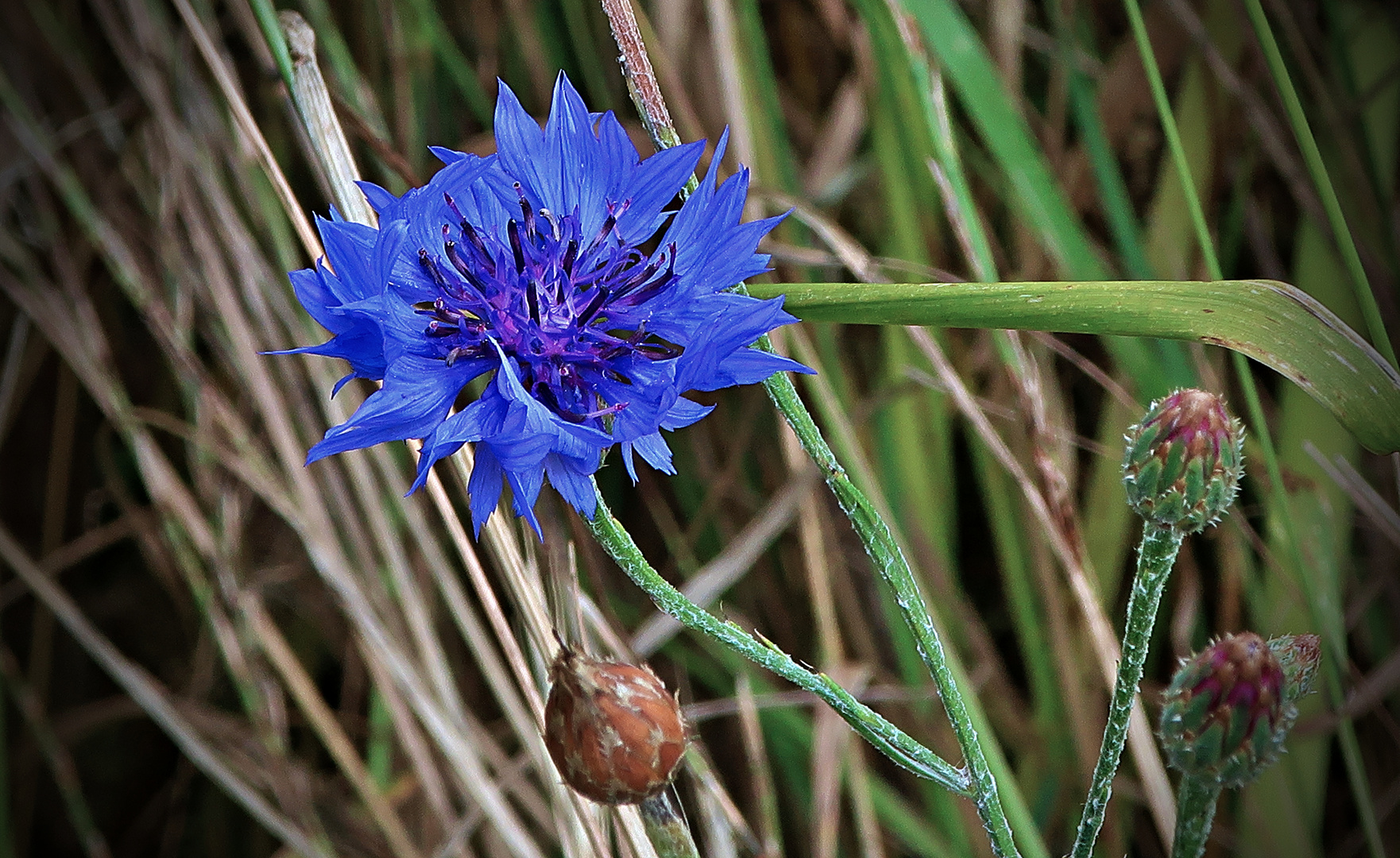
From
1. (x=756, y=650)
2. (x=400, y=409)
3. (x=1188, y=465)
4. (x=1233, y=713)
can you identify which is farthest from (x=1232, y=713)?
(x=400, y=409)

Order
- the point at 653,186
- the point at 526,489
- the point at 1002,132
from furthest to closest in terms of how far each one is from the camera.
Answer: the point at 1002,132, the point at 653,186, the point at 526,489

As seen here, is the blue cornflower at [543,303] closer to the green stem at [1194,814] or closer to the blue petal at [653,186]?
the blue petal at [653,186]

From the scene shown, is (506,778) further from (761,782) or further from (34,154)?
(34,154)

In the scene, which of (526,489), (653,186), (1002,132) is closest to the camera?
(526,489)

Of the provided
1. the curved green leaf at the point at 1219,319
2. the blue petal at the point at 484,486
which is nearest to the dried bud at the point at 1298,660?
the curved green leaf at the point at 1219,319

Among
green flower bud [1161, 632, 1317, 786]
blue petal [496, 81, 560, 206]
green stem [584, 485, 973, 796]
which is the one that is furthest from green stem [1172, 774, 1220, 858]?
blue petal [496, 81, 560, 206]

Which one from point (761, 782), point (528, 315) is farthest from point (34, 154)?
point (761, 782)

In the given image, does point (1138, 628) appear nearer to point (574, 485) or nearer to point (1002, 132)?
point (574, 485)
